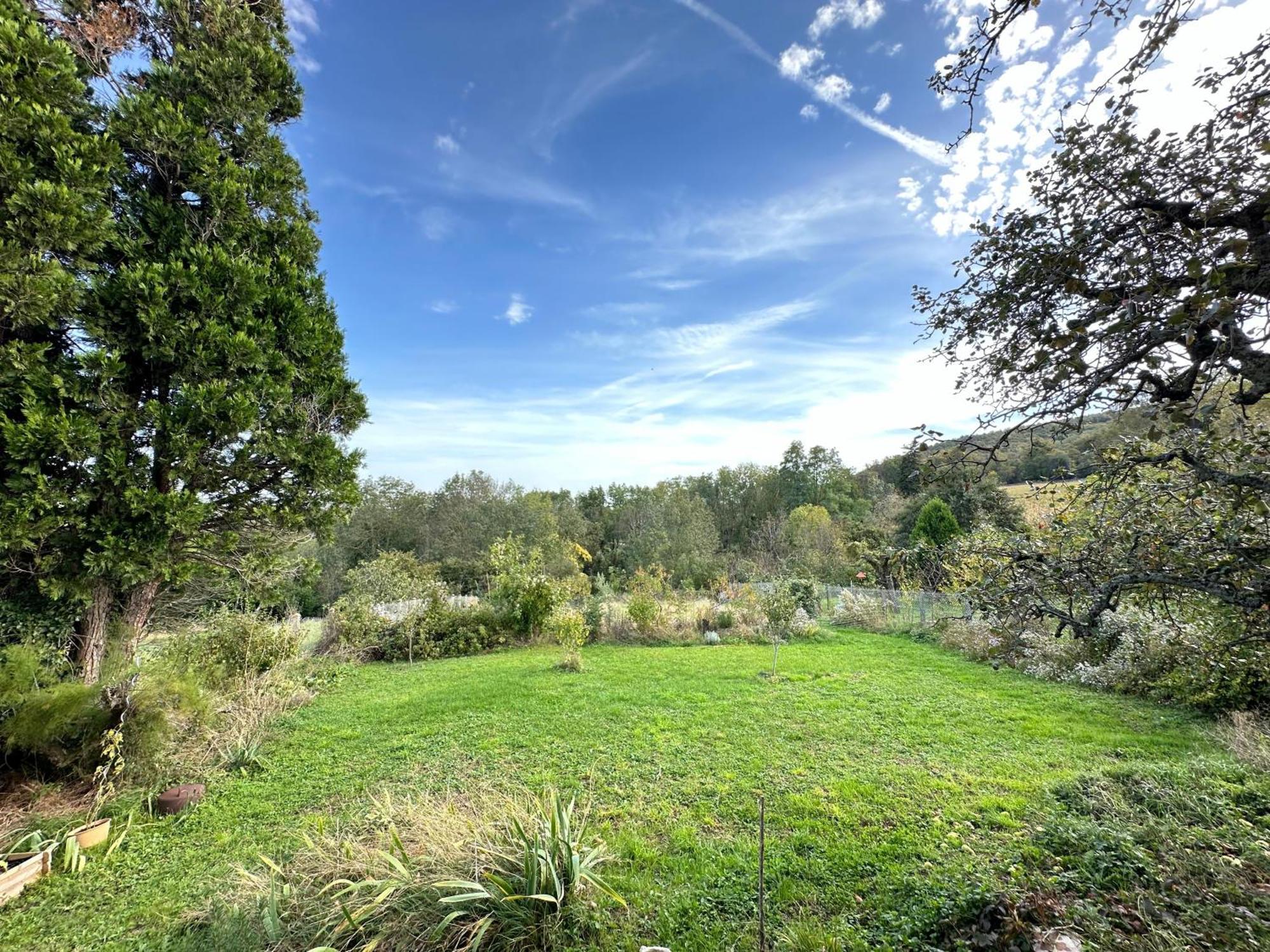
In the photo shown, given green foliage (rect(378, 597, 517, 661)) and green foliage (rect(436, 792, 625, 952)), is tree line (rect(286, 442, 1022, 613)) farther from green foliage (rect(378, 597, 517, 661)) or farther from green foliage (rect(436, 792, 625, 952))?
green foliage (rect(436, 792, 625, 952))

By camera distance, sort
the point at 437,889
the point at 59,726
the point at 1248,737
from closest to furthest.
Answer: the point at 437,889 → the point at 59,726 → the point at 1248,737

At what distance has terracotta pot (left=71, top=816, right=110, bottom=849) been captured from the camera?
3232 millimetres

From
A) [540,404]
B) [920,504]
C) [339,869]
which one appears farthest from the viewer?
[920,504]

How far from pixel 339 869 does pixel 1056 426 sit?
13.7 feet

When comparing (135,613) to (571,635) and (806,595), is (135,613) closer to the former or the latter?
(571,635)

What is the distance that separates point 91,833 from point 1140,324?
6474 mm

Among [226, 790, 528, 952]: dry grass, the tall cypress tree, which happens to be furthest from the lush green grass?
the tall cypress tree

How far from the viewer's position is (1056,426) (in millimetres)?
2029

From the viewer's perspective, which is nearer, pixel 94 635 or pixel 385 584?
pixel 94 635

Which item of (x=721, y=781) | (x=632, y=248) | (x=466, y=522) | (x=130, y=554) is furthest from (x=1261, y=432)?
(x=466, y=522)

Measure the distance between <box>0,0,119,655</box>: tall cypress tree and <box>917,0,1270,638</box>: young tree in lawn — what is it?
5.97 meters

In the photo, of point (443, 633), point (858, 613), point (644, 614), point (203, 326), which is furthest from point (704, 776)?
point (858, 613)

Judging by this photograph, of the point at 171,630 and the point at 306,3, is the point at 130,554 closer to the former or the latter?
the point at 171,630

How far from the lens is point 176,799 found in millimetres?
3811
